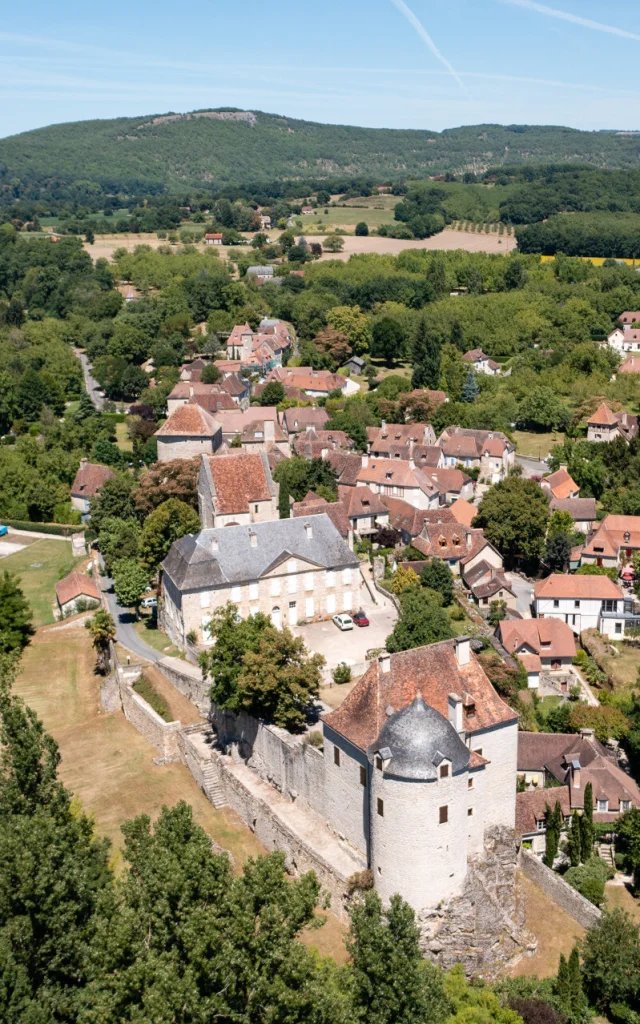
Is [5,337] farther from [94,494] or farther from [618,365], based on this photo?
[618,365]

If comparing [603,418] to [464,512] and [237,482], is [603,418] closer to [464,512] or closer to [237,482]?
[464,512]

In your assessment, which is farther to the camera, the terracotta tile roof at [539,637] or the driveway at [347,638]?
the terracotta tile roof at [539,637]

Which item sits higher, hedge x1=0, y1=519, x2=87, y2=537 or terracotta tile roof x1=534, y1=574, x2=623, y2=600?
terracotta tile roof x1=534, y1=574, x2=623, y2=600

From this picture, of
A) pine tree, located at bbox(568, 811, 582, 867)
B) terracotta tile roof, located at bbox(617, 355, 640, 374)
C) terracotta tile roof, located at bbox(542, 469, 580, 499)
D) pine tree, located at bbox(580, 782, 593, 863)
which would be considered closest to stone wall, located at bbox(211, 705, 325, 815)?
pine tree, located at bbox(568, 811, 582, 867)

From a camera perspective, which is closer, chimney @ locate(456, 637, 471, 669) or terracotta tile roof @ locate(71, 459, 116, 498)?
chimney @ locate(456, 637, 471, 669)

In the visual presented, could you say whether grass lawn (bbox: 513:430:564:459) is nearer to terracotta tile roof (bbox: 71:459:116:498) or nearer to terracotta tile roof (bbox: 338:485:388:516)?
terracotta tile roof (bbox: 338:485:388:516)

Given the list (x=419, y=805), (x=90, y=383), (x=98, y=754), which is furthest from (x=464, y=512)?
(x=90, y=383)

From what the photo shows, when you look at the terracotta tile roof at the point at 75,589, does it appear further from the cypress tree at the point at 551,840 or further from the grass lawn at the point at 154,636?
the cypress tree at the point at 551,840

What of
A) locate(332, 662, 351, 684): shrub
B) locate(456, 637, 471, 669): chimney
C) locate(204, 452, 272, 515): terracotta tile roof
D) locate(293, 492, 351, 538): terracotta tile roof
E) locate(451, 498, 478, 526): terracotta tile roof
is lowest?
locate(451, 498, 478, 526): terracotta tile roof

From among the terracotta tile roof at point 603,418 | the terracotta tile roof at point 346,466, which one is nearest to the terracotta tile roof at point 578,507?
the terracotta tile roof at point 346,466
